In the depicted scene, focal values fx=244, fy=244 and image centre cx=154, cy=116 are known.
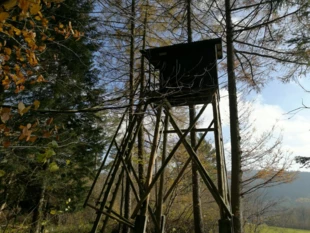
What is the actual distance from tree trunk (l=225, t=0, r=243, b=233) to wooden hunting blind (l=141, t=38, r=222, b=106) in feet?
4.21

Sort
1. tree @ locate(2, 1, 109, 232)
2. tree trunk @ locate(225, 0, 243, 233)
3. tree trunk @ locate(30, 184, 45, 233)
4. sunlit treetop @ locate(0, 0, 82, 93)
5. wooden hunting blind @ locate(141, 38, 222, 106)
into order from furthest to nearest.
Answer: tree trunk @ locate(30, 184, 45, 233), tree @ locate(2, 1, 109, 232), tree trunk @ locate(225, 0, 243, 233), wooden hunting blind @ locate(141, 38, 222, 106), sunlit treetop @ locate(0, 0, 82, 93)

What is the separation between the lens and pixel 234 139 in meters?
6.08

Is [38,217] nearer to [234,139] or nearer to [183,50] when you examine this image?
[234,139]

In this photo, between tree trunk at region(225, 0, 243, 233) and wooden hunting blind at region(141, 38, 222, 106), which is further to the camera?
tree trunk at region(225, 0, 243, 233)

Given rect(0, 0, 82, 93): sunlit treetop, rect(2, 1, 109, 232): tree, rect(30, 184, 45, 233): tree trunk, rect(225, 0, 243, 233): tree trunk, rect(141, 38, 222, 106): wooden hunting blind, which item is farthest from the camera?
rect(30, 184, 45, 233): tree trunk

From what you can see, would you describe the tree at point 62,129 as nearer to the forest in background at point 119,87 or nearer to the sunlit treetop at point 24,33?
the forest in background at point 119,87

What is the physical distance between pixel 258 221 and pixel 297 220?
1210cm

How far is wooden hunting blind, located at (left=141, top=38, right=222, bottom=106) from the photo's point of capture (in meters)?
4.57

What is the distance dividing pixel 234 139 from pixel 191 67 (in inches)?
94.6

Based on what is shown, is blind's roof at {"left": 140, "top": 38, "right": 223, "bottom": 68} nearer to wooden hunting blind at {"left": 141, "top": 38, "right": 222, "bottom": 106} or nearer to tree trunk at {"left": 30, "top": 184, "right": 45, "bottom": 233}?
wooden hunting blind at {"left": 141, "top": 38, "right": 222, "bottom": 106}

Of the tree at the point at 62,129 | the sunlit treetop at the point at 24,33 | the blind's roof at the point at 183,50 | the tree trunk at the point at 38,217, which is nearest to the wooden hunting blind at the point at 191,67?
the blind's roof at the point at 183,50

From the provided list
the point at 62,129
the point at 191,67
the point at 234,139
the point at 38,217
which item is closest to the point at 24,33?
the point at 191,67

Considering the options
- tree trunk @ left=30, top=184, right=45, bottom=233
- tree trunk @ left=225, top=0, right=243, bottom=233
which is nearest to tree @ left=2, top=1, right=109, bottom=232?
tree trunk @ left=30, top=184, right=45, bottom=233

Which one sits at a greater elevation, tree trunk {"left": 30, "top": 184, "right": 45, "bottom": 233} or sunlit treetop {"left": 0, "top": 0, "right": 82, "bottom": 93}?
sunlit treetop {"left": 0, "top": 0, "right": 82, "bottom": 93}
